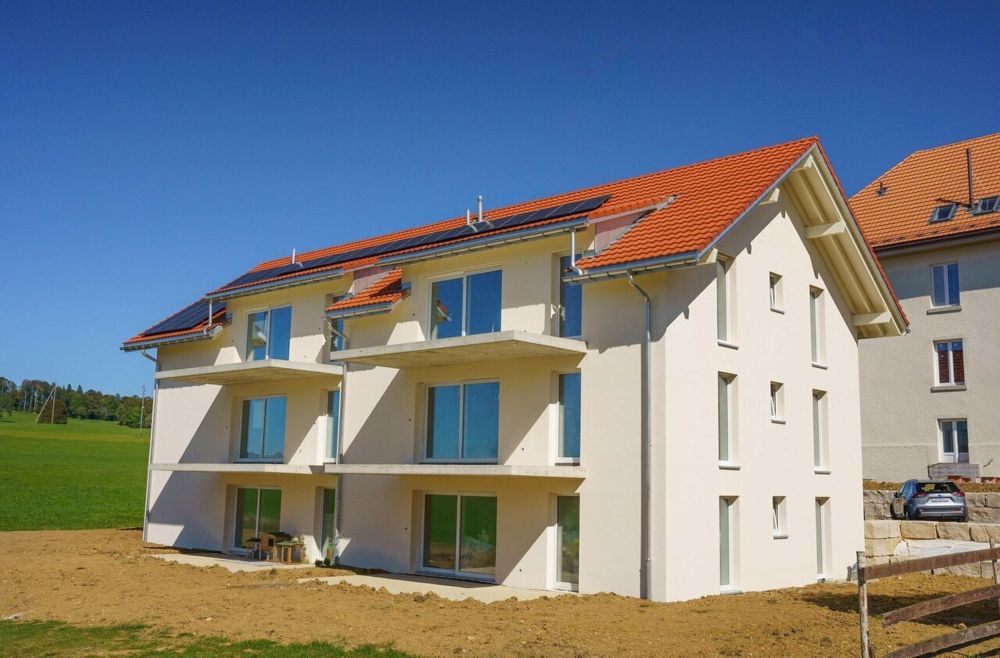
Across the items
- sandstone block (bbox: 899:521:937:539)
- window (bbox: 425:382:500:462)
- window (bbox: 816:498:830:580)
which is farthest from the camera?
sandstone block (bbox: 899:521:937:539)

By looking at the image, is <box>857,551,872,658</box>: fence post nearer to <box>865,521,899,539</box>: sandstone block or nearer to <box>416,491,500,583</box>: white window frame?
<box>416,491,500,583</box>: white window frame

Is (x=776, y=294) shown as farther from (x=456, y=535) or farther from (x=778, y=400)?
(x=456, y=535)

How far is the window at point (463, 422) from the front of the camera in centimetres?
1902

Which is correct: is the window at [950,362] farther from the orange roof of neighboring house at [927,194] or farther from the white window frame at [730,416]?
the white window frame at [730,416]

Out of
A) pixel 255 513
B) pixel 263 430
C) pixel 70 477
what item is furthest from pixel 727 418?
pixel 70 477

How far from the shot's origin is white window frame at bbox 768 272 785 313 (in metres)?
20.2

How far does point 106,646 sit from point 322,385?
37.8 ft

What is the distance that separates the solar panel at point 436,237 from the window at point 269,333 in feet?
3.28

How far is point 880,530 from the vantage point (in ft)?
74.6

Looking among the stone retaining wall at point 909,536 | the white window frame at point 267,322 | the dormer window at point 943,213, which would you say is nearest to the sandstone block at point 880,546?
the stone retaining wall at point 909,536

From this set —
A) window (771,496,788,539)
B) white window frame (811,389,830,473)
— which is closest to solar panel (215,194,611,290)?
white window frame (811,389,830,473)

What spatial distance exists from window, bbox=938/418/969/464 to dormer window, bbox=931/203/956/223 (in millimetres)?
7054

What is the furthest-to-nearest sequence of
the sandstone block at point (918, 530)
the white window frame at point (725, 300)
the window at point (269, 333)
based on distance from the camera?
the window at point (269, 333) < the sandstone block at point (918, 530) < the white window frame at point (725, 300)

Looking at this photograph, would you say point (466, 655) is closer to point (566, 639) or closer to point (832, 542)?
point (566, 639)
